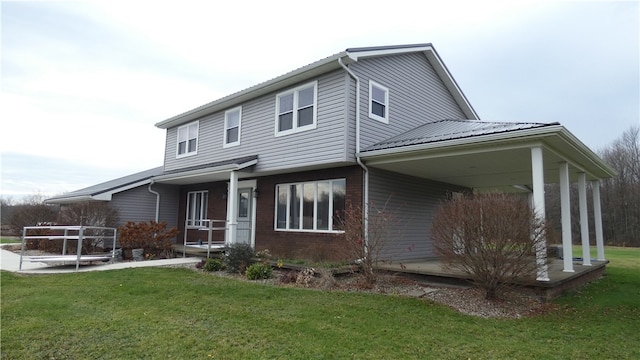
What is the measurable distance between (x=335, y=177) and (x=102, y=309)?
6.53 m

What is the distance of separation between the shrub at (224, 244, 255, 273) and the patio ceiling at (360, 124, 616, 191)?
4050 millimetres

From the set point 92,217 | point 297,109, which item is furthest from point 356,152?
point 92,217

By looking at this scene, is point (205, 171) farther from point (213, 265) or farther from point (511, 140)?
point (511, 140)

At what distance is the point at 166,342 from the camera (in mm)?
4484

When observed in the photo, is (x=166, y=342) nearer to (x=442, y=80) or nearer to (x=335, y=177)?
(x=335, y=177)

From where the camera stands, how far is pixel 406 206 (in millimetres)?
11648

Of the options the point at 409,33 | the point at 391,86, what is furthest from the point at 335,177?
the point at 409,33

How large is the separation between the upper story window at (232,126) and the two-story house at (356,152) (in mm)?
39

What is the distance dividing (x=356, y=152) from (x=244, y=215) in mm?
5762

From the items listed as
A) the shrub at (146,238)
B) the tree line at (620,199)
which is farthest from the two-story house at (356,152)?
the tree line at (620,199)

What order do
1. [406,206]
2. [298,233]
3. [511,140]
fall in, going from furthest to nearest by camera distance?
[406,206], [298,233], [511,140]

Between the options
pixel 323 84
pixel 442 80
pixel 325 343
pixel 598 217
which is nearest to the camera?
pixel 325 343

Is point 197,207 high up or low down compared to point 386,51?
down

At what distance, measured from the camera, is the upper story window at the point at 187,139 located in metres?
15.8
